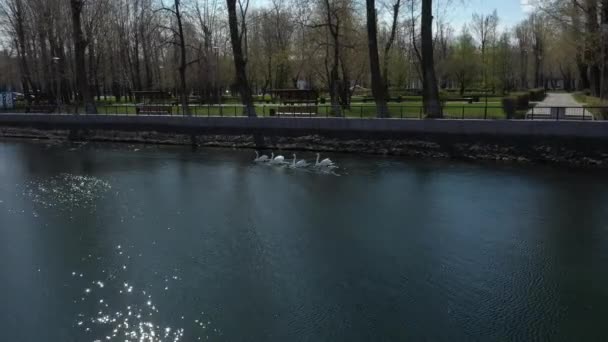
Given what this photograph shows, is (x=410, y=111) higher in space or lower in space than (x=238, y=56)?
lower

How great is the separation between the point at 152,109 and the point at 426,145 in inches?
865

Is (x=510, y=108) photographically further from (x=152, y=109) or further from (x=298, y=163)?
(x=152, y=109)

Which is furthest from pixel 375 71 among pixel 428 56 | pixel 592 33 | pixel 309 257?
pixel 309 257

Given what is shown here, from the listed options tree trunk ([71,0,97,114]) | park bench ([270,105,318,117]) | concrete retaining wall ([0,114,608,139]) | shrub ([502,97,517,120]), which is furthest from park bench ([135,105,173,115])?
shrub ([502,97,517,120])

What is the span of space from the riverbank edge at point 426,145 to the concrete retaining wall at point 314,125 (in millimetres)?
270

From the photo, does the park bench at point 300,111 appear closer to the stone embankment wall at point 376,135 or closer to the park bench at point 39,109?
the stone embankment wall at point 376,135

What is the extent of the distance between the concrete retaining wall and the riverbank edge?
→ 0.27 meters

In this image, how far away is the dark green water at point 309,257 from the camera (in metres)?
10.1

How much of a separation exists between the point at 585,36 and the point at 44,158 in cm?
3486

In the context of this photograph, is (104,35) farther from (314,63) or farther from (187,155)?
(187,155)

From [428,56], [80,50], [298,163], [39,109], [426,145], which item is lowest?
[298,163]

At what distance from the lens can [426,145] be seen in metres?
28.1

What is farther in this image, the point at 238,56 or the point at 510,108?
the point at 238,56

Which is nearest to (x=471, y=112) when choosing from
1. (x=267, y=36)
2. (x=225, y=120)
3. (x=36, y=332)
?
(x=225, y=120)
